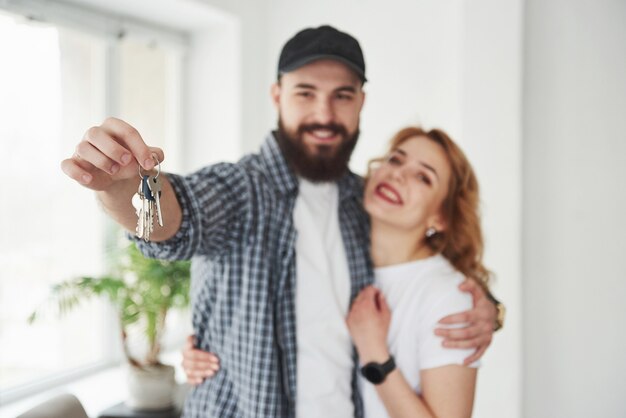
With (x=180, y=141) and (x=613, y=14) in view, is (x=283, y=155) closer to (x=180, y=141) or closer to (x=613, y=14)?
(x=613, y=14)

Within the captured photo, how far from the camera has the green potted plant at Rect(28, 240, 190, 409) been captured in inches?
67.7

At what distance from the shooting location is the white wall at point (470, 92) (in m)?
1.53

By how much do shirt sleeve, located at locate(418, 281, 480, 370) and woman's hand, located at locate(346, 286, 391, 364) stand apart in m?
0.08

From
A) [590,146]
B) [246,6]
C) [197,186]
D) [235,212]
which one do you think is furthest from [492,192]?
[246,6]

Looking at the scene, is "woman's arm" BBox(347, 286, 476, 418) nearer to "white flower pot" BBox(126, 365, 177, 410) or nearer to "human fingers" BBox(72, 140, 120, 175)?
"human fingers" BBox(72, 140, 120, 175)

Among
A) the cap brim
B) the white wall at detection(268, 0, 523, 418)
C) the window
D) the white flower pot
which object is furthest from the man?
the window

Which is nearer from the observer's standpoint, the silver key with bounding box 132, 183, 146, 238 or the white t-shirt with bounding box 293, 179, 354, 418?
the silver key with bounding box 132, 183, 146, 238

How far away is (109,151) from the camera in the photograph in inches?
25.2

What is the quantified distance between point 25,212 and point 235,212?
1.11 metres

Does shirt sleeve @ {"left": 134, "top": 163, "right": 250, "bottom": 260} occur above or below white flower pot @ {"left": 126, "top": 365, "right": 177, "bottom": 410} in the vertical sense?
above

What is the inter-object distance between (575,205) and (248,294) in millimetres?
815

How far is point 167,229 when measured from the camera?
0.90 m

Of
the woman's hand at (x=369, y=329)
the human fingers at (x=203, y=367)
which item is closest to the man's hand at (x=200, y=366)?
the human fingers at (x=203, y=367)

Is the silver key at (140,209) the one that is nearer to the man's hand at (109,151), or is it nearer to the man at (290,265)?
the man's hand at (109,151)
